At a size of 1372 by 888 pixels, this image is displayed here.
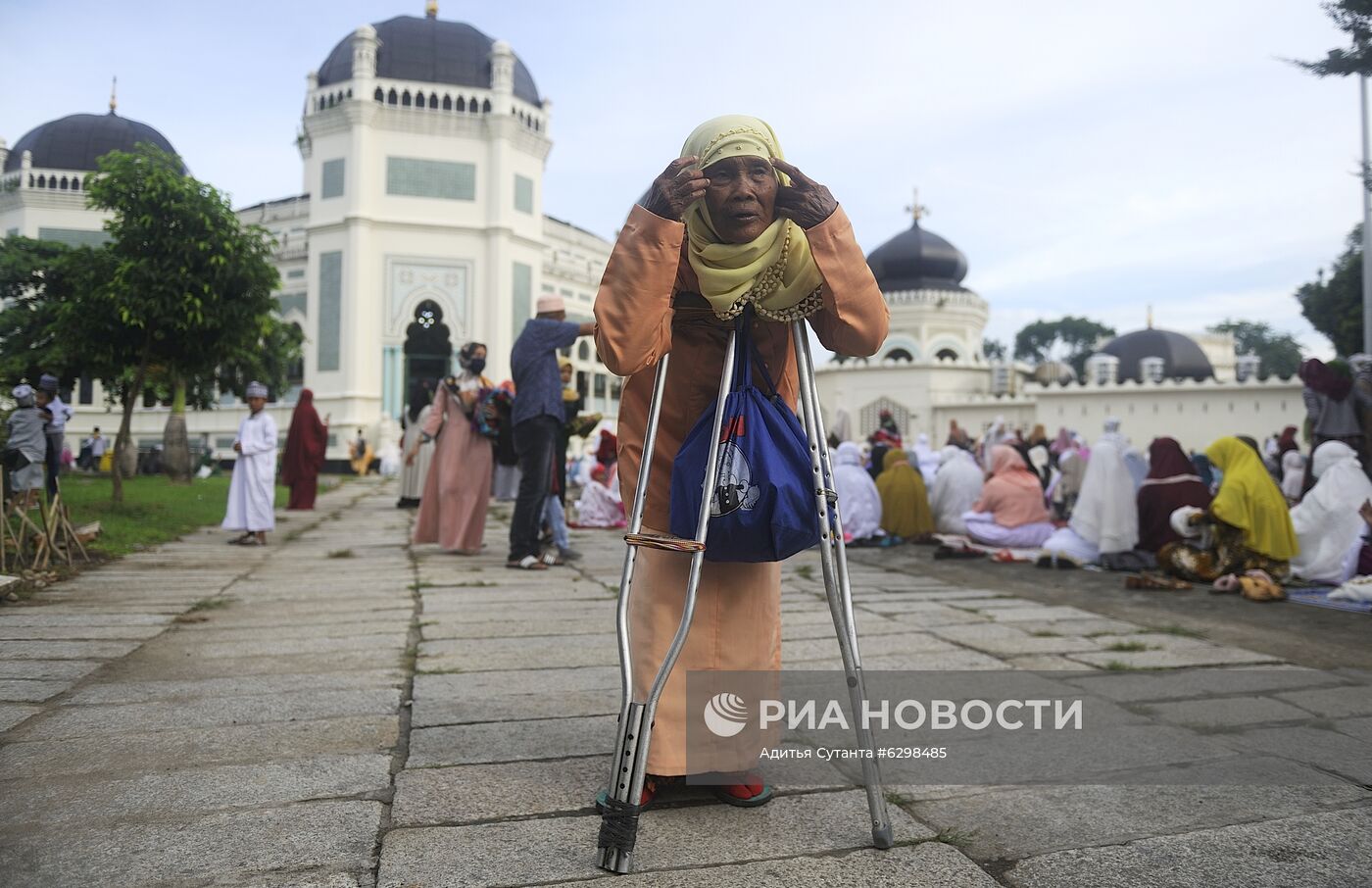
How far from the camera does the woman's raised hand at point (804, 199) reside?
1.95 meters

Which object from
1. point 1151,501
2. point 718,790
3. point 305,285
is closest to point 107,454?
point 305,285

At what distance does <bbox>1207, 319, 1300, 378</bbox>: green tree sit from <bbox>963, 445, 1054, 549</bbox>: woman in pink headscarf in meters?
52.1

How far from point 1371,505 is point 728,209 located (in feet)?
17.9

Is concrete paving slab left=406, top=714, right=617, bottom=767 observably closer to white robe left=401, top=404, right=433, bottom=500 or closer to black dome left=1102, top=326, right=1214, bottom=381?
white robe left=401, top=404, right=433, bottom=500

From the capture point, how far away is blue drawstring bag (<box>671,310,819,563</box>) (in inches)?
73.7

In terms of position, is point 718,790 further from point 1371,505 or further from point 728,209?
point 1371,505

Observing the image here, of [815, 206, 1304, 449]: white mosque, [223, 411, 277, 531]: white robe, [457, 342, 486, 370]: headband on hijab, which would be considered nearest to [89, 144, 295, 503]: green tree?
[223, 411, 277, 531]: white robe

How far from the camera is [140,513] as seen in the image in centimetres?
938

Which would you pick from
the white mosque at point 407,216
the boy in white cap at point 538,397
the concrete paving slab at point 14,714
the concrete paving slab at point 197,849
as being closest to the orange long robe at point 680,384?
the concrete paving slab at point 197,849

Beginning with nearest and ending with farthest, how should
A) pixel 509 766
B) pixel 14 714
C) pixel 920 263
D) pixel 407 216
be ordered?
pixel 509 766 < pixel 14 714 < pixel 407 216 < pixel 920 263

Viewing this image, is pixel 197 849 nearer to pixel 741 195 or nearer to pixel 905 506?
pixel 741 195

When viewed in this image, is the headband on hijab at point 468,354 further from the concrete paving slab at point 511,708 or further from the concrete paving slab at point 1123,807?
the concrete paving slab at point 1123,807

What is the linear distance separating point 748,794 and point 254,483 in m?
6.81

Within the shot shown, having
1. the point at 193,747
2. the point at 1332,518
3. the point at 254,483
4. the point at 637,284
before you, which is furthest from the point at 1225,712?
the point at 254,483
